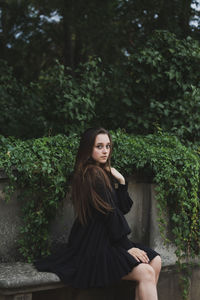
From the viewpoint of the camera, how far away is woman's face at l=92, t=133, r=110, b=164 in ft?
11.6

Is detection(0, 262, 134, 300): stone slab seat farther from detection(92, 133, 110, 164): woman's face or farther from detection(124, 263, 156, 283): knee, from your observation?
detection(92, 133, 110, 164): woman's face

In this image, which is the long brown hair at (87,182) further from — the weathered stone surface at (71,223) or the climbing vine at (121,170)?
the weathered stone surface at (71,223)

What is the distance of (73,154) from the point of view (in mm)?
3768

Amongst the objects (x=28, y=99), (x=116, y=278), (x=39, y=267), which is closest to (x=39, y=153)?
(x=39, y=267)

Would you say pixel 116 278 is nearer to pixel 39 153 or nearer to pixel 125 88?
pixel 39 153

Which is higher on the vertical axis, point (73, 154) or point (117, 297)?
point (73, 154)

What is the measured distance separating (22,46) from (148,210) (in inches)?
195

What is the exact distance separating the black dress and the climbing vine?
24 centimetres

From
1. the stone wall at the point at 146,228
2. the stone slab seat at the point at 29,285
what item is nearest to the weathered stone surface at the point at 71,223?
the stone wall at the point at 146,228

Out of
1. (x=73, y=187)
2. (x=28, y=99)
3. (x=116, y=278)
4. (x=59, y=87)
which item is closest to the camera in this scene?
(x=116, y=278)

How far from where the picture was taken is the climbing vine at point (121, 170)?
3.47m

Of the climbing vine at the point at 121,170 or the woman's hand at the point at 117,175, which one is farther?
the woman's hand at the point at 117,175

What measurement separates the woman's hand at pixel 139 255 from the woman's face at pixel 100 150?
Result: 29.1 inches

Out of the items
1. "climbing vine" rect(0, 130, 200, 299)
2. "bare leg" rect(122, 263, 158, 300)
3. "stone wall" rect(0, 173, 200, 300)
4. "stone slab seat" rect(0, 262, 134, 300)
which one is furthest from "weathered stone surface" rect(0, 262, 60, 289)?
"bare leg" rect(122, 263, 158, 300)
